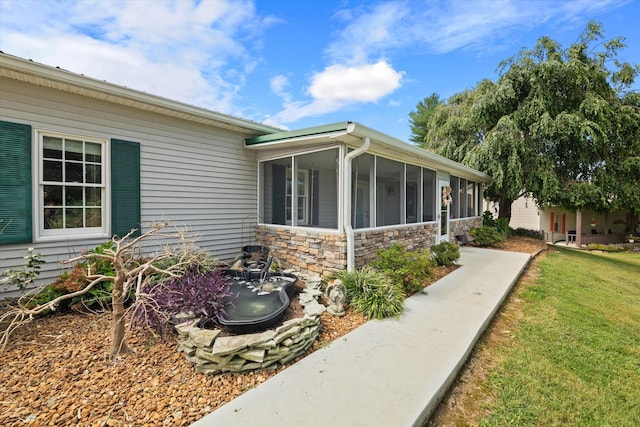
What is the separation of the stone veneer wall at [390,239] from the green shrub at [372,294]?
0.76m

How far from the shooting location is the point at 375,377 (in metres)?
2.64

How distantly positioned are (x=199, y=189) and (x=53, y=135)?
233 cm

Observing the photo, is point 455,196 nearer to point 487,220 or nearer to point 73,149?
point 487,220

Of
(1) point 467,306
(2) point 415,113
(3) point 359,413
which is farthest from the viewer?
(2) point 415,113

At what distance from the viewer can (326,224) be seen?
6.42 metres

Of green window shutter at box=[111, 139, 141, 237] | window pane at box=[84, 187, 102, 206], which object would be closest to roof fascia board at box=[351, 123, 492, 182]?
green window shutter at box=[111, 139, 141, 237]

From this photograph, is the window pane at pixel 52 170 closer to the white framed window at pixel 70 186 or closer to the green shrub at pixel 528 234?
the white framed window at pixel 70 186

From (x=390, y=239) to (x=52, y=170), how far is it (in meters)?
6.26

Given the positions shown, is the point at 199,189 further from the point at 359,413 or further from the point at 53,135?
the point at 359,413

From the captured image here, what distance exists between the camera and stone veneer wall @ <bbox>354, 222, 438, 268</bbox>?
5.55m

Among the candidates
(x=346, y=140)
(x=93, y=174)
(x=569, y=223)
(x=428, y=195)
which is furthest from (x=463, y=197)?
(x=569, y=223)

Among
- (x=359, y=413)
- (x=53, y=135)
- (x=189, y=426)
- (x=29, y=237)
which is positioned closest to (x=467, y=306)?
(x=359, y=413)

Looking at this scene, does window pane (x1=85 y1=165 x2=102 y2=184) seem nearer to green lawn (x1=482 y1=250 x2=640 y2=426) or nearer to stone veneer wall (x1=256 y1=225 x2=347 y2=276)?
stone veneer wall (x1=256 y1=225 x2=347 y2=276)

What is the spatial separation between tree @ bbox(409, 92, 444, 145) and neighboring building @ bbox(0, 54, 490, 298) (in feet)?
63.7
